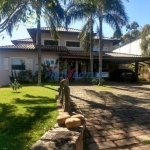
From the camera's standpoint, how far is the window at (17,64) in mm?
17547

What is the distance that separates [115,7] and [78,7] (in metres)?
3.35

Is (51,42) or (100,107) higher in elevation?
(51,42)

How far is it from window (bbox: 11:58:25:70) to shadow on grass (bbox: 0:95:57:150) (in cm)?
1148

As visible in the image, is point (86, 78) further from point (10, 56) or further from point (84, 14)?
point (10, 56)

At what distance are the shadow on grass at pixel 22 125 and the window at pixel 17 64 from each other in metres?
11.5

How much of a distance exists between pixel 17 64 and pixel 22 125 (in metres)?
14.0

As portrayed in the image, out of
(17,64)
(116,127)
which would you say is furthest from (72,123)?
(17,64)

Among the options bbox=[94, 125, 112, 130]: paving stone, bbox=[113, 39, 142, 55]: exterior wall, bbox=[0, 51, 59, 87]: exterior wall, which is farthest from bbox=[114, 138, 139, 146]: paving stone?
bbox=[113, 39, 142, 55]: exterior wall

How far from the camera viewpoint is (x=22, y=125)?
4672 mm

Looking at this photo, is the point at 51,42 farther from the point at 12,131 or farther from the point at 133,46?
the point at 133,46

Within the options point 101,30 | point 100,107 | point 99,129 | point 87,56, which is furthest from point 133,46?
point 99,129

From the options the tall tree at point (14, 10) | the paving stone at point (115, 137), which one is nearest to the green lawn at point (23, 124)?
the paving stone at point (115, 137)

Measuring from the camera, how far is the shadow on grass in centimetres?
362

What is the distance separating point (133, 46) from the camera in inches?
1325
